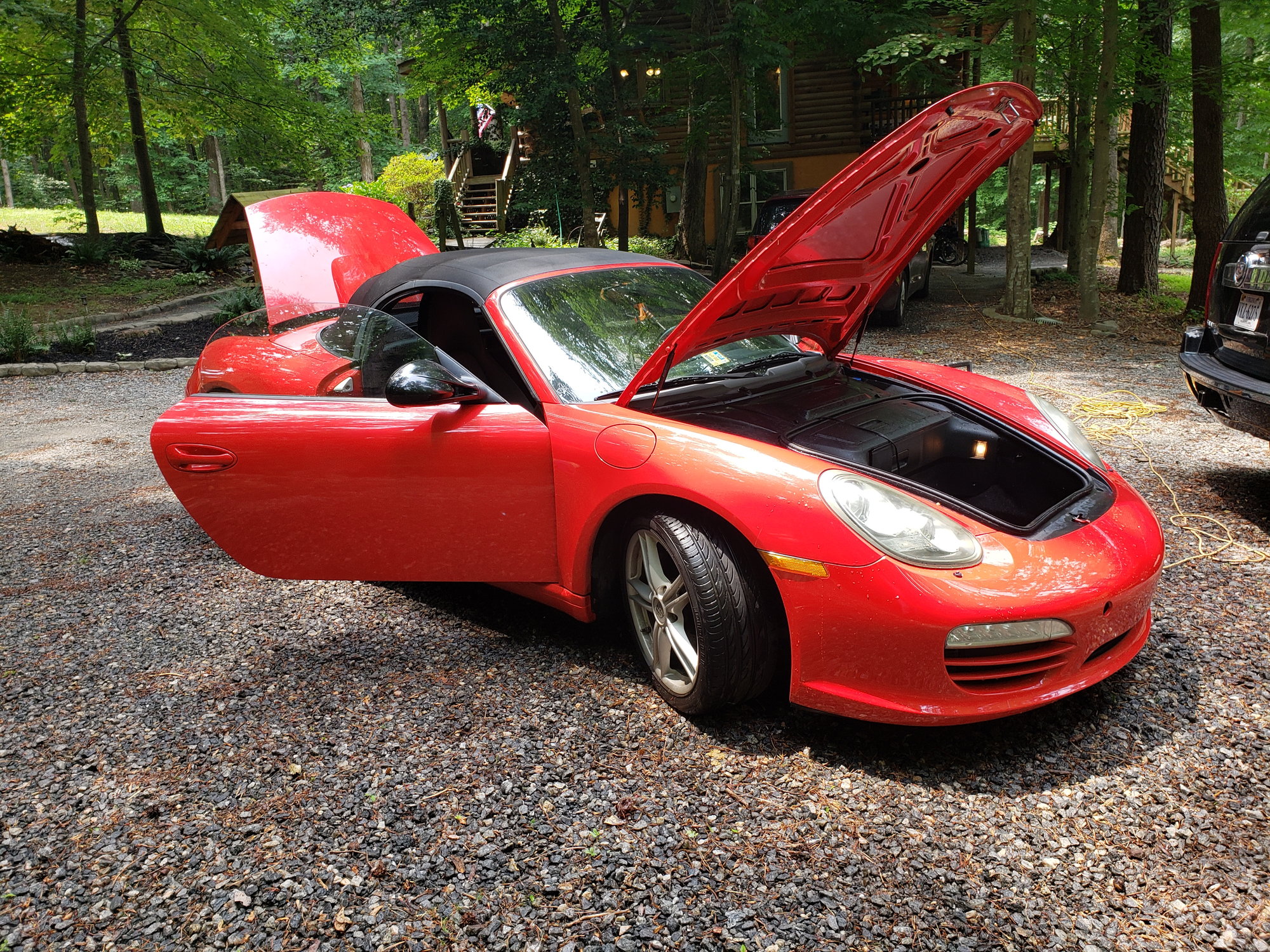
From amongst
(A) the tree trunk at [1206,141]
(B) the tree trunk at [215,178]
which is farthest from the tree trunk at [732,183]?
(B) the tree trunk at [215,178]

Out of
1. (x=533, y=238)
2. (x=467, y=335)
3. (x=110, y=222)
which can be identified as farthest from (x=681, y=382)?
(x=110, y=222)

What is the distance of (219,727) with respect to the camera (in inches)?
110

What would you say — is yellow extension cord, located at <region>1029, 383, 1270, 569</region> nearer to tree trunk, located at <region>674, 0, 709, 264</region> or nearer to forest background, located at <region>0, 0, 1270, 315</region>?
forest background, located at <region>0, 0, 1270, 315</region>

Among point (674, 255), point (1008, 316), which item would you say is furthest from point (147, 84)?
point (1008, 316)

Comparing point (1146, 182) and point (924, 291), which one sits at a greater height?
point (1146, 182)

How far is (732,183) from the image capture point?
527 inches

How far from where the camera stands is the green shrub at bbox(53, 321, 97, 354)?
420 inches

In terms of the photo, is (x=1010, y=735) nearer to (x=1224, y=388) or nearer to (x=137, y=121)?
(x=1224, y=388)

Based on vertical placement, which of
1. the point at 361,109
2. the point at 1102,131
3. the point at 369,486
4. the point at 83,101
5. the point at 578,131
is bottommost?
the point at 369,486

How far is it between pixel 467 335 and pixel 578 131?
38.8ft

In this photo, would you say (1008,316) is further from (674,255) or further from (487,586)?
(487,586)

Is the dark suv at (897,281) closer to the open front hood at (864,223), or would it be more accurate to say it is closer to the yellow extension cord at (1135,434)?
the yellow extension cord at (1135,434)

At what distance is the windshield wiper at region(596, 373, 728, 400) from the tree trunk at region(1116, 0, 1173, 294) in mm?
10435

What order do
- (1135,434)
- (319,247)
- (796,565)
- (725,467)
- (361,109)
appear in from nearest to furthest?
(796,565), (725,467), (319,247), (1135,434), (361,109)
